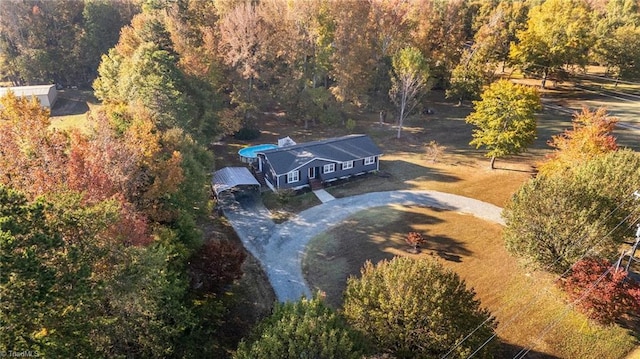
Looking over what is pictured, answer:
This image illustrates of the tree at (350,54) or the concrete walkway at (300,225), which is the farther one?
the tree at (350,54)

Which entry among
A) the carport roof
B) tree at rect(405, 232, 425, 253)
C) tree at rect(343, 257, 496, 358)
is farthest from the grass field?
tree at rect(343, 257, 496, 358)

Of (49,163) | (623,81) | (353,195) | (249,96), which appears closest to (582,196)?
(353,195)

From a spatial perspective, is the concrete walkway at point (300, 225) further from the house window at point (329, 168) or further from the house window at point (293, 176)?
the house window at point (293, 176)

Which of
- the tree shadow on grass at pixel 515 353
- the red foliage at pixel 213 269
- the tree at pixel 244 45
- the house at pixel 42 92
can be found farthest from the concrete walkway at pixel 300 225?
the house at pixel 42 92

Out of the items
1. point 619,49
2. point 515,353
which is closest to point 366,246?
point 515,353

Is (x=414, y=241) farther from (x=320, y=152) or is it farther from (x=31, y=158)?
(x=31, y=158)

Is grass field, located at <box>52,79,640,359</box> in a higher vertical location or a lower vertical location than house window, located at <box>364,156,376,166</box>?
lower

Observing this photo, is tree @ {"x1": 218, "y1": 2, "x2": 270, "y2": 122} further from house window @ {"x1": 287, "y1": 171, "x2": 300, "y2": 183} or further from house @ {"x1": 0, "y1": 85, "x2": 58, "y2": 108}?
house @ {"x1": 0, "y1": 85, "x2": 58, "y2": 108}
